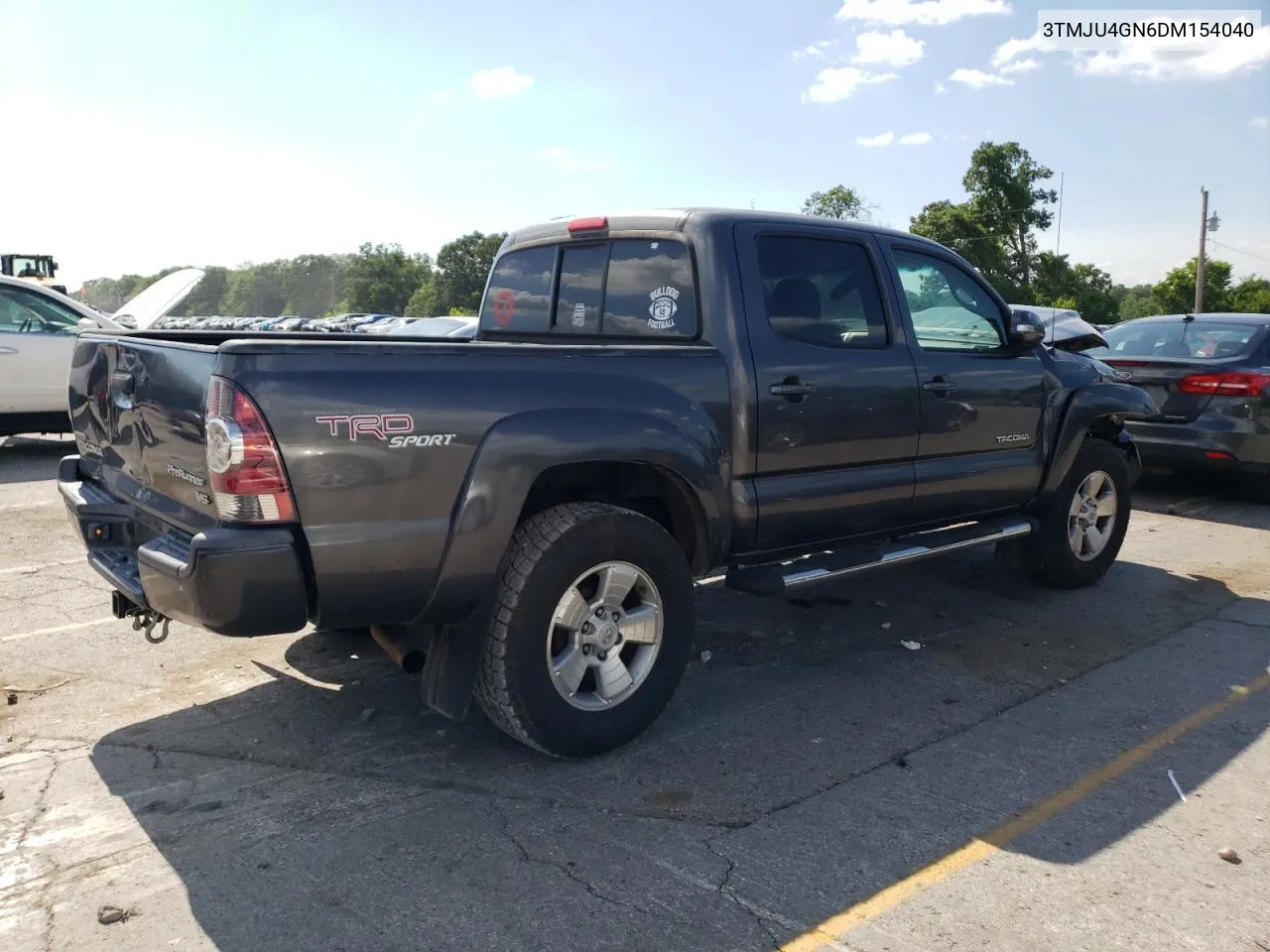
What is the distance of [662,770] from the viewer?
370 centimetres

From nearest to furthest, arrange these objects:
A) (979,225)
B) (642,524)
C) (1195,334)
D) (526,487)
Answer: (526,487) → (642,524) → (1195,334) → (979,225)

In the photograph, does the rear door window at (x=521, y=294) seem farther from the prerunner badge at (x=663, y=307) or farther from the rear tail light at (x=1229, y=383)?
the rear tail light at (x=1229, y=383)

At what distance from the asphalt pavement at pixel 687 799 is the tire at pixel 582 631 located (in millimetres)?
184

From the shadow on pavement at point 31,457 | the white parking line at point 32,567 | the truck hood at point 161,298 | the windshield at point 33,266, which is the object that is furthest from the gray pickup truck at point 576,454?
the windshield at point 33,266

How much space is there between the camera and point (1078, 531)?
243 inches

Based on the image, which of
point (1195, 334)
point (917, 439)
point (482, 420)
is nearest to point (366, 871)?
point (482, 420)

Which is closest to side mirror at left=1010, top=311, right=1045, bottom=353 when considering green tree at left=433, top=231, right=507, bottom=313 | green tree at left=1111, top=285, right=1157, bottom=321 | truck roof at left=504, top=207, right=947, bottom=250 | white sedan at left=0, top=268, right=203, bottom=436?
truck roof at left=504, top=207, right=947, bottom=250

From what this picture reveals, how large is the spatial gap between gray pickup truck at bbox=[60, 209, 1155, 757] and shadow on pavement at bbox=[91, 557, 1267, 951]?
36 centimetres

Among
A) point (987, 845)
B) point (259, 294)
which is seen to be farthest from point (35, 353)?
point (259, 294)

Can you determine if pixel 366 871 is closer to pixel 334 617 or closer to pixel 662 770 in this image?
pixel 334 617

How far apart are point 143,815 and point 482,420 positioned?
1.68m

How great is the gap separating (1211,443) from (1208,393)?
42cm

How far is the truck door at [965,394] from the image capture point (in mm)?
4996

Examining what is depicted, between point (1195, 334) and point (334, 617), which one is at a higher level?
point (1195, 334)
